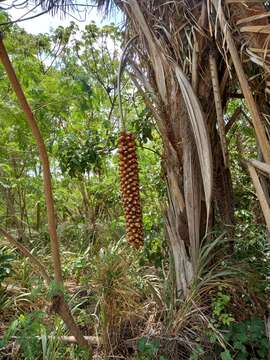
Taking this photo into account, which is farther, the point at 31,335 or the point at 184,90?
the point at 31,335

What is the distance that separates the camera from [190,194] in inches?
87.6

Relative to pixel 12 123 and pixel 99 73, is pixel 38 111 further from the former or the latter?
pixel 99 73

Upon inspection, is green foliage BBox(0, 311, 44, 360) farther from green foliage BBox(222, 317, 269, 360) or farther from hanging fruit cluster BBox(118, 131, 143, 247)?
green foliage BBox(222, 317, 269, 360)

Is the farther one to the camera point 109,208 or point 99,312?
point 109,208

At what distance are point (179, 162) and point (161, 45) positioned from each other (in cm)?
74

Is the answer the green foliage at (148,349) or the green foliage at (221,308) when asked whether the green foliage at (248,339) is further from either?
the green foliage at (148,349)

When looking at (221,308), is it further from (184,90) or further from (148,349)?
(184,90)

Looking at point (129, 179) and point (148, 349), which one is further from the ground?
point (129, 179)

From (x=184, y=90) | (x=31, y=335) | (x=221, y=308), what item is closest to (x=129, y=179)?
(x=184, y=90)

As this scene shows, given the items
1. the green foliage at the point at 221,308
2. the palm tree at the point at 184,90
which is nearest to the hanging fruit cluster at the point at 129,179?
the palm tree at the point at 184,90

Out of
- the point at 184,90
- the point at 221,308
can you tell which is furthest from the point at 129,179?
the point at 221,308

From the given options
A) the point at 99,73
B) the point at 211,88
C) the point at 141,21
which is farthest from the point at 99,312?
the point at 99,73

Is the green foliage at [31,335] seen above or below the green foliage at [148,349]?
above

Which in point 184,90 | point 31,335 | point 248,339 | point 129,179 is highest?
point 184,90
